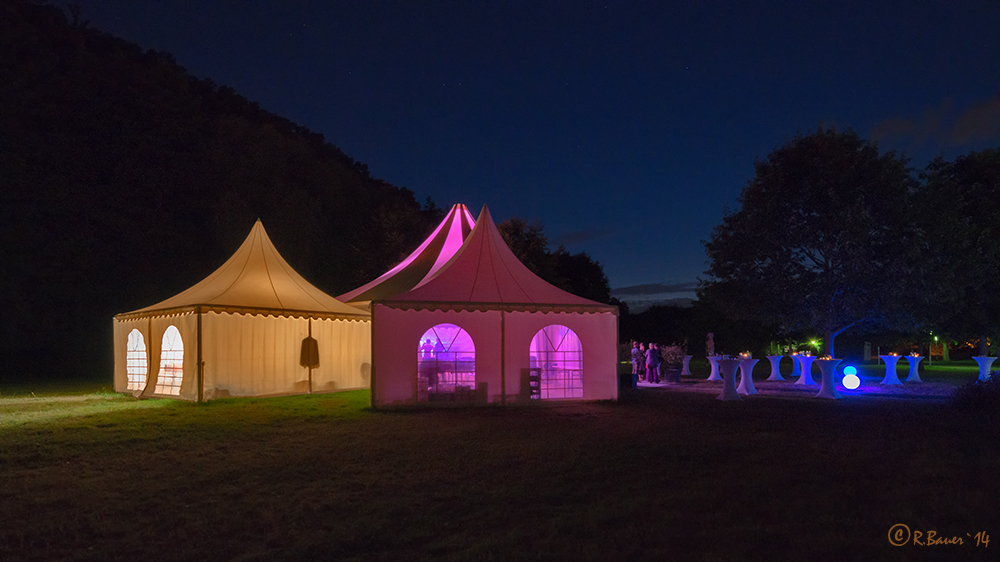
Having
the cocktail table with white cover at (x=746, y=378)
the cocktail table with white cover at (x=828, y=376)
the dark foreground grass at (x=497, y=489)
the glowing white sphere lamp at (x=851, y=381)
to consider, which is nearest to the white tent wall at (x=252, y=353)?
the dark foreground grass at (x=497, y=489)

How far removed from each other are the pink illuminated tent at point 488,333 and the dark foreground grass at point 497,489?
5.42 feet

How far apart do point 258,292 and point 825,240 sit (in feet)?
45.4

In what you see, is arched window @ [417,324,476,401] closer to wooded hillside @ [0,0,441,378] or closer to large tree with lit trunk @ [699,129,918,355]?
large tree with lit trunk @ [699,129,918,355]

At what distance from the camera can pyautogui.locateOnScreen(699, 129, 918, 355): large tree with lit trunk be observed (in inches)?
638

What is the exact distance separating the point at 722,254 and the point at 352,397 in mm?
11548

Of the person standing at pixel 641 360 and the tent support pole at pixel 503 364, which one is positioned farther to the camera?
the person standing at pixel 641 360

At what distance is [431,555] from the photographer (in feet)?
10.9

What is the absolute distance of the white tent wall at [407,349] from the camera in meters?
9.95

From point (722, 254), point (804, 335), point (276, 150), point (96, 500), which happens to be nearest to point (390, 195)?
point (276, 150)

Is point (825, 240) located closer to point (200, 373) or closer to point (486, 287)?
point (486, 287)

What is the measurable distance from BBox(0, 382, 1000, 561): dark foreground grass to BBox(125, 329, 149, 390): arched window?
4913 mm

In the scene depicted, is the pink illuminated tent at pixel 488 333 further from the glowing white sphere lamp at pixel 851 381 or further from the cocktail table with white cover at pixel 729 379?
the glowing white sphere lamp at pixel 851 381

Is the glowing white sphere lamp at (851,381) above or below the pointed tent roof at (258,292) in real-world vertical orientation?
below

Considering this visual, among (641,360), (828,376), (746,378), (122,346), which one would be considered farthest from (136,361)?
(828,376)
